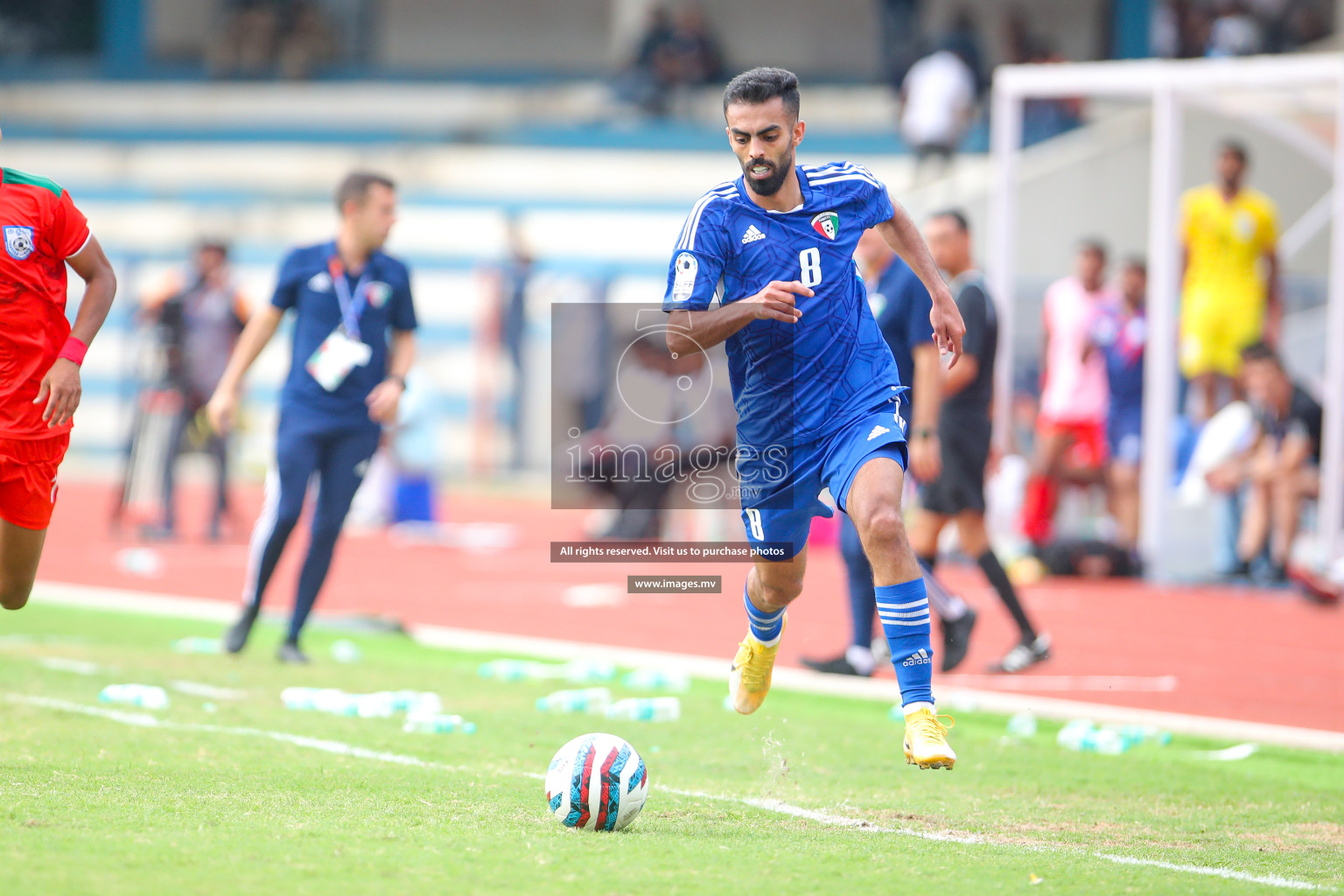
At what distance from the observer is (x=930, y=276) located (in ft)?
22.2

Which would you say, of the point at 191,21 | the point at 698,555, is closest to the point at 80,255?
the point at 698,555

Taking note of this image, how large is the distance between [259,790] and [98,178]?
24536 millimetres

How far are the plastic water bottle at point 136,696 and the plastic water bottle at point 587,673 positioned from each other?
2.24 m

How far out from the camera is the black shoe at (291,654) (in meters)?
9.48

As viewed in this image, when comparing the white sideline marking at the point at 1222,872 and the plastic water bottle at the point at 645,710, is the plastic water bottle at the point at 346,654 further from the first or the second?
the white sideline marking at the point at 1222,872

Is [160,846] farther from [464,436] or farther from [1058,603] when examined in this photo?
[464,436]

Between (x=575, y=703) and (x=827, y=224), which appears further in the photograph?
(x=575, y=703)

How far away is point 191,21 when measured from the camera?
32125mm

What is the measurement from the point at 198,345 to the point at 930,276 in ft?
37.4

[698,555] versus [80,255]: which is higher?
[80,255]

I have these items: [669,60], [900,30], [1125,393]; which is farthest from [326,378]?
[900,30]

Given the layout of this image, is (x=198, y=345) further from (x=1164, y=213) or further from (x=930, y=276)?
(x=930, y=276)

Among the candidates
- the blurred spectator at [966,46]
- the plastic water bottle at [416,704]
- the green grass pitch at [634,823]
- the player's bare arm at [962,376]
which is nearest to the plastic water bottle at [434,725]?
the green grass pitch at [634,823]

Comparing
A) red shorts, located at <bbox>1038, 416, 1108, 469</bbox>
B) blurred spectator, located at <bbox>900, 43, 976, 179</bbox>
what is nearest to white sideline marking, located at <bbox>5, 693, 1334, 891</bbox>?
red shorts, located at <bbox>1038, 416, 1108, 469</bbox>
